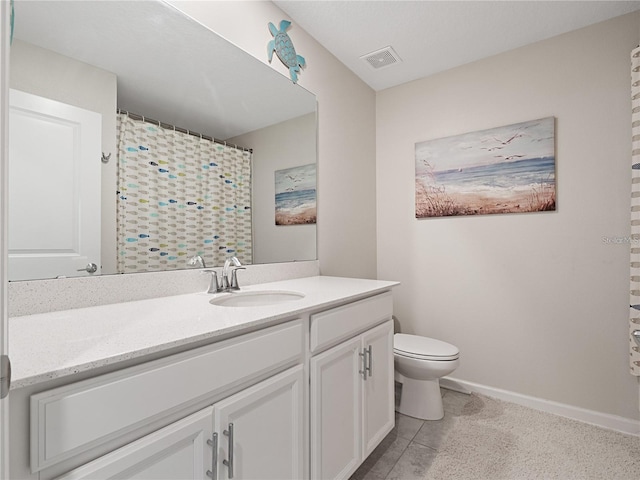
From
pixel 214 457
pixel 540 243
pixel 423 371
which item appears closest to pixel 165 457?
pixel 214 457

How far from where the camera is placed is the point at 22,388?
56 centimetres

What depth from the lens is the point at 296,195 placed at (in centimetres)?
197

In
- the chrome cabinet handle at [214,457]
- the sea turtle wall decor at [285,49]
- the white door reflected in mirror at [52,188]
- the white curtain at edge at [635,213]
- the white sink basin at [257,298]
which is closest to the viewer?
the chrome cabinet handle at [214,457]

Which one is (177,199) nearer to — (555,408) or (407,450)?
(407,450)

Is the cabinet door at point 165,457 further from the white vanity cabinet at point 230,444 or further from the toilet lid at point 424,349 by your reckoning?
the toilet lid at point 424,349

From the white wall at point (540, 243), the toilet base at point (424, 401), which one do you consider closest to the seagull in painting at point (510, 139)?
the white wall at point (540, 243)

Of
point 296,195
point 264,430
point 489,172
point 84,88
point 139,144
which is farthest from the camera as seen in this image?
point 489,172

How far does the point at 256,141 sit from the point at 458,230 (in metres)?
1.60

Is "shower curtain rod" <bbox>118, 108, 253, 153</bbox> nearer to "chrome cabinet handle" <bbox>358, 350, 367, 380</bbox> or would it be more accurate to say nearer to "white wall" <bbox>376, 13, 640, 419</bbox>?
"chrome cabinet handle" <bbox>358, 350, 367, 380</bbox>

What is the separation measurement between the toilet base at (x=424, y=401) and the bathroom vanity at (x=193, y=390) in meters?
0.64

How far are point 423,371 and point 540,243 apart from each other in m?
1.15

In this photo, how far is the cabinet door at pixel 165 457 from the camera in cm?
64

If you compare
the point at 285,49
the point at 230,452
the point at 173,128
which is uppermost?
the point at 285,49

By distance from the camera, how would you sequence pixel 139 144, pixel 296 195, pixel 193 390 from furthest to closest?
pixel 296 195 < pixel 139 144 < pixel 193 390
